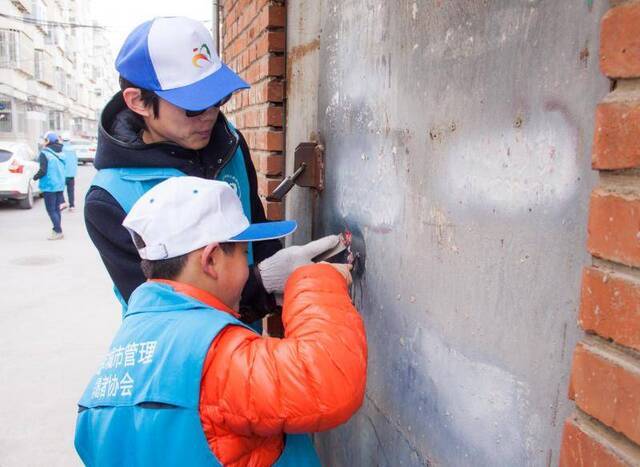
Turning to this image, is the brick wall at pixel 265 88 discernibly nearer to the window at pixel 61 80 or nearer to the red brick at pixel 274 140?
Answer: the red brick at pixel 274 140

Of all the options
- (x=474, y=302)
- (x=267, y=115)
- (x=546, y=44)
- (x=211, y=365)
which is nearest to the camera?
(x=546, y=44)

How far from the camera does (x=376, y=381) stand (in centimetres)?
184

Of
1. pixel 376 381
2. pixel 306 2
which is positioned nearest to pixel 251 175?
pixel 306 2

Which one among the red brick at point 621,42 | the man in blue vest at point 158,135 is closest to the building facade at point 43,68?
the man in blue vest at point 158,135

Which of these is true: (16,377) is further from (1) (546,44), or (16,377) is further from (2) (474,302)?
(1) (546,44)

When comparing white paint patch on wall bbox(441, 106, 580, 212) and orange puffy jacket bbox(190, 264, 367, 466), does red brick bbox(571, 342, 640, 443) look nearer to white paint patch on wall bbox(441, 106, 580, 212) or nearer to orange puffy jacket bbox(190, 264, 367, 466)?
white paint patch on wall bbox(441, 106, 580, 212)

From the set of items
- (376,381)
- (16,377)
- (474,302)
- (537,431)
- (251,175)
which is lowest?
(16,377)

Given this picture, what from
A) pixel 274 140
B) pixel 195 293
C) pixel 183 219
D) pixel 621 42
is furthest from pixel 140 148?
pixel 621 42

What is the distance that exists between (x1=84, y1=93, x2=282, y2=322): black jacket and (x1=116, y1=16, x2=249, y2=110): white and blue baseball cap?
187 millimetres

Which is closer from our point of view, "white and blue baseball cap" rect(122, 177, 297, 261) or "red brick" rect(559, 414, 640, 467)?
"red brick" rect(559, 414, 640, 467)

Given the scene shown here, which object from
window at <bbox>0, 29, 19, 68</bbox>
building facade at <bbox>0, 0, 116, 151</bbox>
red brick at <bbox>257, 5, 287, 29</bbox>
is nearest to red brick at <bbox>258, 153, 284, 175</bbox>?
red brick at <bbox>257, 5, 287, 29</bbox>

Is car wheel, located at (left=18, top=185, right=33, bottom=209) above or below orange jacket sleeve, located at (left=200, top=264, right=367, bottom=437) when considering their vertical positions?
below

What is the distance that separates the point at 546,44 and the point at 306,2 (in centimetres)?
141

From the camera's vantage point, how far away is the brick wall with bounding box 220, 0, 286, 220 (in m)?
2.49
